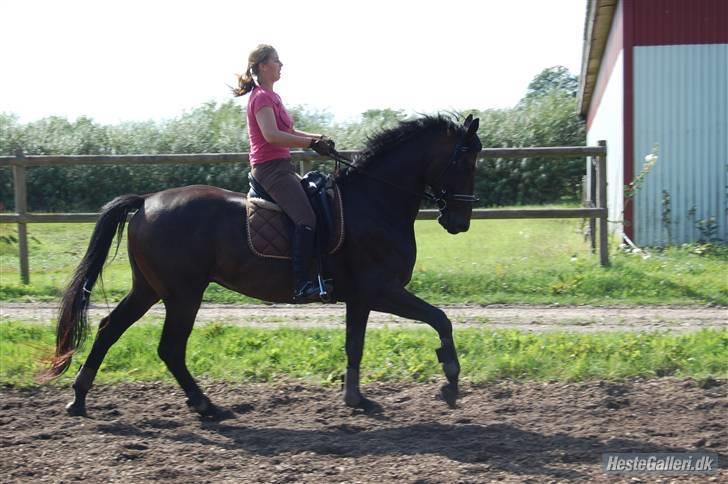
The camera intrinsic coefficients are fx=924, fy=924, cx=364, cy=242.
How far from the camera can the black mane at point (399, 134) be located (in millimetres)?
7578

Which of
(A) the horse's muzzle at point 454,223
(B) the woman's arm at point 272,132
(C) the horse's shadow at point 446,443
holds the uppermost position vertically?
(B) the woman's arm at point 272,132

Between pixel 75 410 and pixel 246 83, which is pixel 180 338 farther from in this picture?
pixel 246 83

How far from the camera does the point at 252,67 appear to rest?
23.5 ft

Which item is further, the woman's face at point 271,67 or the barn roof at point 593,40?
the barn roof at point 593,40

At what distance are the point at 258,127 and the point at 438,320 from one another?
2.05 m

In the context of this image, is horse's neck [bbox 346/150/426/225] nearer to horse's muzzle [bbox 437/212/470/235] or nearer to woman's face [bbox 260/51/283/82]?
horse's muzzle [bbox 437/212/470/235]

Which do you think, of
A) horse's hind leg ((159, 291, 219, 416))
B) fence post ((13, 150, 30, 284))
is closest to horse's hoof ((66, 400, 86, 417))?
horse's hind leg ((159, 291, 219, 416))

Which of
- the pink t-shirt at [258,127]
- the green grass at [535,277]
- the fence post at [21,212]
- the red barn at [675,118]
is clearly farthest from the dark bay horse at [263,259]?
the red barn at [675,118]

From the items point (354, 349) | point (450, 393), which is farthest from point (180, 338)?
point (450, 393)

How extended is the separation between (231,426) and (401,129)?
2.74m

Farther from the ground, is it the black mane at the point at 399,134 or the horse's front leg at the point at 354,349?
the black mane at the point at 399,134

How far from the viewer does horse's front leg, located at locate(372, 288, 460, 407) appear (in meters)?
7.01

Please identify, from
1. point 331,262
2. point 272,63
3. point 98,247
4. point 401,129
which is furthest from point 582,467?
point 98,247

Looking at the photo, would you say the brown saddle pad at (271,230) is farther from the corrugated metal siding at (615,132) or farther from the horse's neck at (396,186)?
the corrugated metal siding at (615,132)
